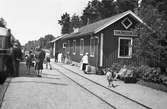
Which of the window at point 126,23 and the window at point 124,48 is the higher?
the window at point 126,23

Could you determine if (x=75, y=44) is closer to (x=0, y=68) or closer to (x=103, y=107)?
(x=0, y=68)

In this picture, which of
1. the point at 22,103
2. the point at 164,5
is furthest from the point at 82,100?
the point at 164,5

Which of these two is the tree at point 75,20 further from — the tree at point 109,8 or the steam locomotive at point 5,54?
the steam locomotive at point 5,54

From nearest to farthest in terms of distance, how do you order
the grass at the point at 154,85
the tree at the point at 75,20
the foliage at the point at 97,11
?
the grass at the point at 154,85, the foliage at the point at 97,11, the tree at the point at 75,20

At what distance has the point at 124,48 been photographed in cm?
2139

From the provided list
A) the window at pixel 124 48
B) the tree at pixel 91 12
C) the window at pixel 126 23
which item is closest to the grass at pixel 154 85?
the window at pixel 124 48

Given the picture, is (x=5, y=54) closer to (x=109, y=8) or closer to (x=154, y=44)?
(x=154, y=44)

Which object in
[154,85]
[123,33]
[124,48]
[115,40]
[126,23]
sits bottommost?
[154,85]

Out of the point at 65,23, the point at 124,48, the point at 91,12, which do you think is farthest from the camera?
the point at 65,23

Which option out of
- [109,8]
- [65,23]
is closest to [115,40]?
[109,8]

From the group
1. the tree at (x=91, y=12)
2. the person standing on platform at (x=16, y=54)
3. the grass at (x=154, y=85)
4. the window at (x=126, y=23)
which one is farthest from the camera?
the tree at (x=91, y=12)

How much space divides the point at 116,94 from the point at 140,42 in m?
5.14

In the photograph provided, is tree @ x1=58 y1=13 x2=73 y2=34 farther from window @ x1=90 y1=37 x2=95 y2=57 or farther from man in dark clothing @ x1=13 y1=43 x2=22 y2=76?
man in dark clothing @ x1=13 y1=43 x2=22 y2=76

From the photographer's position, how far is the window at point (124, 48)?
69.4 ft
